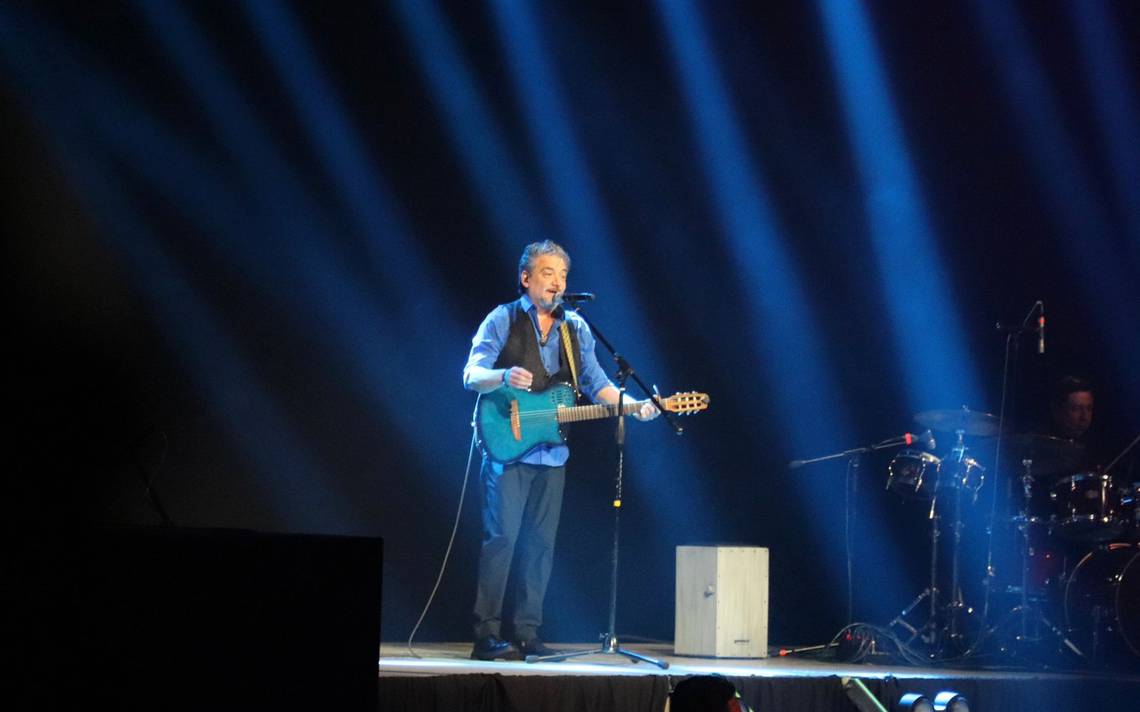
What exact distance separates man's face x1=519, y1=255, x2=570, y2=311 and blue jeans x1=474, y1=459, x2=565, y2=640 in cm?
78

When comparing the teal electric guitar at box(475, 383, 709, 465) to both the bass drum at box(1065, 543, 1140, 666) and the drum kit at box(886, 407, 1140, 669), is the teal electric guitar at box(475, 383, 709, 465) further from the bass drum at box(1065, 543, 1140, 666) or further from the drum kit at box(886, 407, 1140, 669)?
the bass drum at box(1065, 543, 1140, 666)

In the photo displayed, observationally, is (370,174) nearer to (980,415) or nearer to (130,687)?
(980,415)

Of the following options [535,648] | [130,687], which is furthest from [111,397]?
[130,687]

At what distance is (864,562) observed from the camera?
7.96m

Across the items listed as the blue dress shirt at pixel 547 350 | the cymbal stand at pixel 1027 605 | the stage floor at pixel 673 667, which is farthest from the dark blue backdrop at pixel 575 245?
the blue dress shirt at pixel 547 350

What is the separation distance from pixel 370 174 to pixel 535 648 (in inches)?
109

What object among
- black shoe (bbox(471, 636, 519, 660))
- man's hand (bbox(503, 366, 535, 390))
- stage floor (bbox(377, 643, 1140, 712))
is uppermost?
man's hand (bbox(503, 366, 535, 390))

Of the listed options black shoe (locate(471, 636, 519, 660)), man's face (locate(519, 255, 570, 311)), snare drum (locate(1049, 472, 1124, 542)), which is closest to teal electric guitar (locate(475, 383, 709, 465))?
man's face (locate(519, 255, 570, 311))

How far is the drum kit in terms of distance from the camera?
657 centimetres

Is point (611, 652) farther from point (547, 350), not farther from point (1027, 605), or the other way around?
point (1027, 605)

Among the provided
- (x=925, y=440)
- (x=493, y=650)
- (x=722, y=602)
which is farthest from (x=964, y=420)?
(x=493, y=650)

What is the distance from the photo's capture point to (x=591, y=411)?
588 centimetres

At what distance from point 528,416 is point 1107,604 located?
3219 mm

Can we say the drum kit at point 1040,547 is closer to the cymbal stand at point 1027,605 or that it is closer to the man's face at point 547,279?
the cymbal stand at point 1027,605
